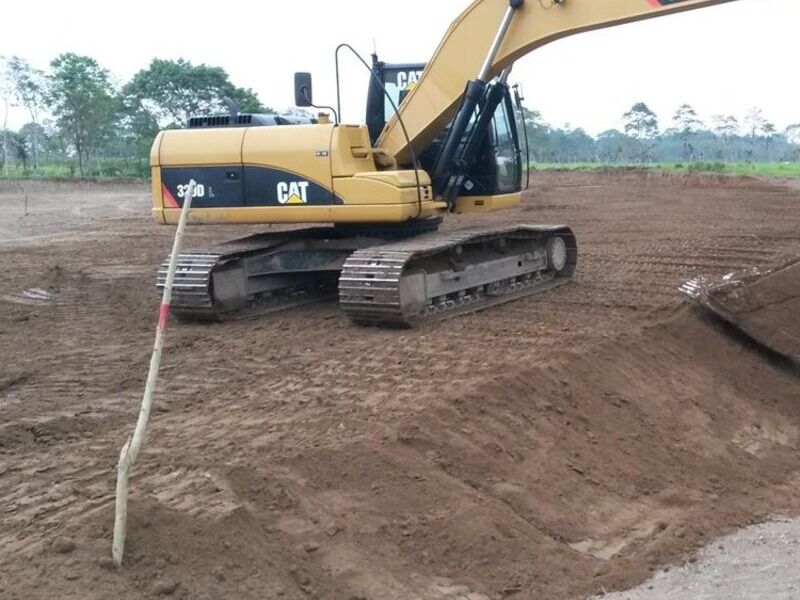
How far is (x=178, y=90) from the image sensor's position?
40.2 meters

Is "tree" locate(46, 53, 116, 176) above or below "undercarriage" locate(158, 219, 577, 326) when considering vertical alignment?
above

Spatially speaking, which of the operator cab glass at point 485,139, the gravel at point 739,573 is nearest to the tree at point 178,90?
the operator cab glass at point 485,139

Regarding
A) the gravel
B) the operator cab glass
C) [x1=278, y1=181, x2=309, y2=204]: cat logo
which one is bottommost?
the gravel

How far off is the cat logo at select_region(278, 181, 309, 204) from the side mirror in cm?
74

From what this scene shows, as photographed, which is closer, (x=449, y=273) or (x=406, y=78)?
(x=449, y=273)

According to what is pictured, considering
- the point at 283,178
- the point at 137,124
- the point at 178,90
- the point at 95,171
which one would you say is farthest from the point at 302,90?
the point at 95,171

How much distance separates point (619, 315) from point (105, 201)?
25.0m

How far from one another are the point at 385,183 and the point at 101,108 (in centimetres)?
3824

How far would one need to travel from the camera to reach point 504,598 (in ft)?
16.0

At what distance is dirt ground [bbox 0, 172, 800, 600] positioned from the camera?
475 centimetres

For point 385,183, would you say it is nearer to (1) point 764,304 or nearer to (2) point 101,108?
(1) point 764,304

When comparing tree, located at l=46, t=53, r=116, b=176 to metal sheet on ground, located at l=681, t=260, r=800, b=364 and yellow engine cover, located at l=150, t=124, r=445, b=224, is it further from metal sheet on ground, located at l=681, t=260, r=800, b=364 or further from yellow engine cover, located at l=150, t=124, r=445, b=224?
metal sheet on ground, located at l=681, t=260, r=800, b=364

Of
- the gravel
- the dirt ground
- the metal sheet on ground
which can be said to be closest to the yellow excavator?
the dirt ground

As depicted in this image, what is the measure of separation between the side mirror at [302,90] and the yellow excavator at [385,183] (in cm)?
1
